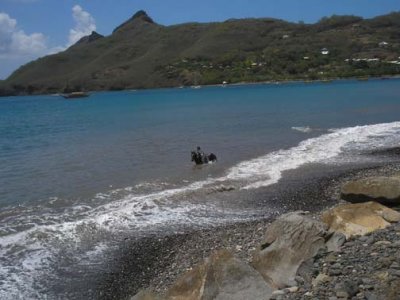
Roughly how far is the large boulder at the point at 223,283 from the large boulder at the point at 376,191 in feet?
21.7

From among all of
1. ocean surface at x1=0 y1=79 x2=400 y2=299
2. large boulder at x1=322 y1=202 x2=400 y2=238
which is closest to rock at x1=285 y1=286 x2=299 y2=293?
large boulder at x1=322 y1=202 x2=400 y2=238

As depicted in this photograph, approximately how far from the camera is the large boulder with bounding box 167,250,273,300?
9.69 meters

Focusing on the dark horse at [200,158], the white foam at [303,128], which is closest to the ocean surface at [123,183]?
the white foam at [303,128]

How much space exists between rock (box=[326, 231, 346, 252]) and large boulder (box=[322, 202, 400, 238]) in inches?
21.7

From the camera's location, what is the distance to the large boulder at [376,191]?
47.9ft

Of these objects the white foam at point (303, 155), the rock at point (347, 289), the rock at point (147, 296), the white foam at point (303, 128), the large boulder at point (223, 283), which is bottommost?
the white foam at point (303, 128)

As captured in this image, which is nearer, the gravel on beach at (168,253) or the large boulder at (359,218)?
the large boulder at (359,218)

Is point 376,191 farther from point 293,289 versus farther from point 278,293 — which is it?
point 278,293

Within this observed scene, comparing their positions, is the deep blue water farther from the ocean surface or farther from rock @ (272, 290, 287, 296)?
rock @ (272, 290, 287, 296)

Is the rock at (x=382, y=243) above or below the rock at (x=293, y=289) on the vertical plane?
above

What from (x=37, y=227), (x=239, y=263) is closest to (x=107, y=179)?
(x=37, y=227)

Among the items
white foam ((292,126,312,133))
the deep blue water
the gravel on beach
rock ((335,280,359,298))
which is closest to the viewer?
rock ((335,280,359,298))

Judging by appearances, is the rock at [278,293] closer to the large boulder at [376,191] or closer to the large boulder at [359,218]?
the large boulder at [359,218]

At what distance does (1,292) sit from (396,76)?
589 feet
